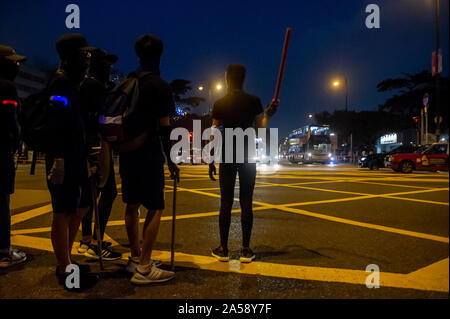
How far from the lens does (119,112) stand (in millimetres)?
2410

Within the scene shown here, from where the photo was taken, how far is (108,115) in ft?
7.98

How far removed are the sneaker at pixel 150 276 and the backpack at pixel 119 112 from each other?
1026 millimetres

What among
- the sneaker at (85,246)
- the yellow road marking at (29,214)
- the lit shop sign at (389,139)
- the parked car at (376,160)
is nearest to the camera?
the sneaker at (85,246)

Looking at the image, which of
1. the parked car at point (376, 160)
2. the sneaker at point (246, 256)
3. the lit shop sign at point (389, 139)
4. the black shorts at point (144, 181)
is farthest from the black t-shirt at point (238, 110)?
the lit shop sign at point (389, 139)

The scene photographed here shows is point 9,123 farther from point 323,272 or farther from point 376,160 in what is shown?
point 376,160

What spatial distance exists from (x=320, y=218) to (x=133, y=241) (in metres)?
3.12

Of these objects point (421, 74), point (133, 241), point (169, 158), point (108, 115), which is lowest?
point (133, 241)

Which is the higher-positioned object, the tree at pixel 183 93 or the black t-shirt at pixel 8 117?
the tree at pixel 183 93

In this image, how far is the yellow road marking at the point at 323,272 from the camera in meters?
2.38

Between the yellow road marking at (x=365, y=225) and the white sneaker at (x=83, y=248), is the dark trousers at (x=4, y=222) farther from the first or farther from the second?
the yellow road marking at (x=365, y=225)

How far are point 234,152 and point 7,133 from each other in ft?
6.67

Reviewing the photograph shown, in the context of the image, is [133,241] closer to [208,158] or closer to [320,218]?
[208,158]

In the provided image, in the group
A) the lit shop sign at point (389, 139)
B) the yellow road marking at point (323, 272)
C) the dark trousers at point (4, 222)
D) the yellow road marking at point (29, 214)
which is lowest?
the yellow road marking at point (323, 272)
